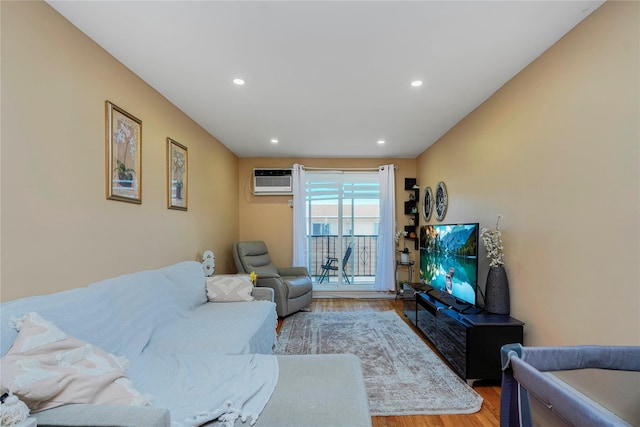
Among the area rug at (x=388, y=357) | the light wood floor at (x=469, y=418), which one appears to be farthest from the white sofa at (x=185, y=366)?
the area rug at (x=388, y=357)

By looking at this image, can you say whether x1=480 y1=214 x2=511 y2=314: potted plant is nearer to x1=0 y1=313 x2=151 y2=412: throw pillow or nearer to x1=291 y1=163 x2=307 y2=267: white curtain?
x1=0 y1=313 x2=151 y2=412: throw pillow

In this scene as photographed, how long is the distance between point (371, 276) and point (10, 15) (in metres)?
5.42

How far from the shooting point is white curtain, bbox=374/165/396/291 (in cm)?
493

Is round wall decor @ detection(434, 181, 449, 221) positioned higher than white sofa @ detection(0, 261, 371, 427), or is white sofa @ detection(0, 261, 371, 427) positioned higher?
round wall decor @ detection(434, 181, 449, 221)

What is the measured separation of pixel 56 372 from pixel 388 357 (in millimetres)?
2397

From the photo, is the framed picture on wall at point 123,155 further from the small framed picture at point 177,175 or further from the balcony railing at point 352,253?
the balcony railing at point 352,253

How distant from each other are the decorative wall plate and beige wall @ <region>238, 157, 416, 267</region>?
49 cm

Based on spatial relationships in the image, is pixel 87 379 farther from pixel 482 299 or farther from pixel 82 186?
pixel 482 299

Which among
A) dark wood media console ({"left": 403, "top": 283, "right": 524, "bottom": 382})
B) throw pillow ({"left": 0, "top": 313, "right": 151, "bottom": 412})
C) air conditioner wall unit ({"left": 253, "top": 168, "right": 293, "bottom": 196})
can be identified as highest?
air conditioner wall unit ({"left": 253, "top": 168, "right": 293, "bottom": 196})

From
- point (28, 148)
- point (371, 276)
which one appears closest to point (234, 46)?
point (28, 148)

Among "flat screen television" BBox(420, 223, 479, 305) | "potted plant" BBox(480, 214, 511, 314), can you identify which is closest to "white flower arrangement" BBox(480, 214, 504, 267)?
"potted plant" BBox(480, 214, 511, 314)

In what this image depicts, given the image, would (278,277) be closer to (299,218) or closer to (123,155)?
(299,218)

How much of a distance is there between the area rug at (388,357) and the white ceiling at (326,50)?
2407 millimetres

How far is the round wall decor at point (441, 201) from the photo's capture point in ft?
12.3
